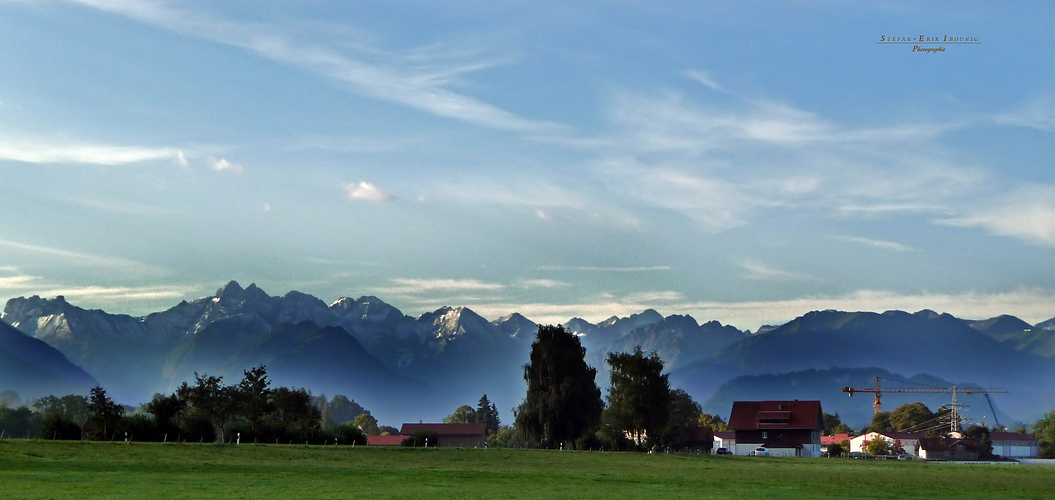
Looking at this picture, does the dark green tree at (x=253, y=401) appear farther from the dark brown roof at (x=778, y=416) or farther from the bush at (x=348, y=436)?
the dark brown roof at (x=778, y=416)

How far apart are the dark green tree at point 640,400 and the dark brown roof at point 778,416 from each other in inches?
1575

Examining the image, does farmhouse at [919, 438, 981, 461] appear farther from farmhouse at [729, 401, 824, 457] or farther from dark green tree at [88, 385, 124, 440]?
dark green tree at [88, 385, 124, 440]

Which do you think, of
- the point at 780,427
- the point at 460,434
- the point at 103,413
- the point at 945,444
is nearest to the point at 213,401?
the point at 103,413

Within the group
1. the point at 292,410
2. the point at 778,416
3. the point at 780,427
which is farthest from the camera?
the point at 778,416

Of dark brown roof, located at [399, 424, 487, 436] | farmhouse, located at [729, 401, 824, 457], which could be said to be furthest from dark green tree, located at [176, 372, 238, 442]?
dark brown roof, located at [399, 424, 487, 436]

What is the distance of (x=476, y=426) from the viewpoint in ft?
649

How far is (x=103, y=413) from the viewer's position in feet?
290

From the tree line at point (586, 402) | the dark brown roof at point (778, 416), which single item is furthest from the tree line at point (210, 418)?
the dark brown roof at point (778, 416)

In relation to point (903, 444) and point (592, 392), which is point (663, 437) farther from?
point (903, 444)

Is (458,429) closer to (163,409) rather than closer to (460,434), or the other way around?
(460,434)

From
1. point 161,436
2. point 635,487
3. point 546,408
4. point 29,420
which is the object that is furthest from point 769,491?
point 29,420

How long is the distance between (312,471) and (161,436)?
1552 inches

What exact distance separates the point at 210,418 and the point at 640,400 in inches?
1968

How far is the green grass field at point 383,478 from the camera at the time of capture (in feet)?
145
